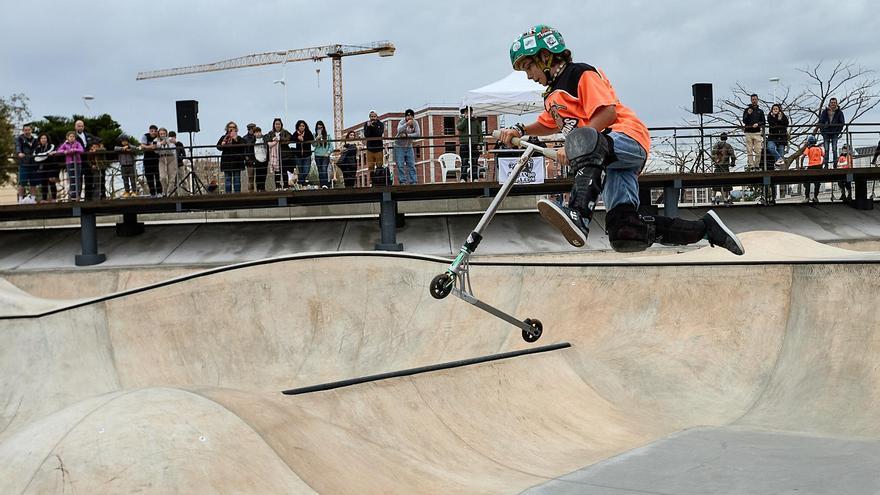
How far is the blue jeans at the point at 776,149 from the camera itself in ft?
66.5

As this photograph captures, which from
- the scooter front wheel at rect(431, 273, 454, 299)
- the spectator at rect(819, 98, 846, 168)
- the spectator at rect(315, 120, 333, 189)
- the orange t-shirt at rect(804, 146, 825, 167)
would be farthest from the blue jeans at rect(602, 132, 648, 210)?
the orange t-shirt at rect(804, 146, 825, 167)

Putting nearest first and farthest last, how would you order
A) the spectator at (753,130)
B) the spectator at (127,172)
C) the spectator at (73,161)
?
the spectator at (73,161) < the spectator at (127,172) < the spectator at (753,130)

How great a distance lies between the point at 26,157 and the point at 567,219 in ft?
52.9

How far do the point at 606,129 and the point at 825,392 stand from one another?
3.08 metres

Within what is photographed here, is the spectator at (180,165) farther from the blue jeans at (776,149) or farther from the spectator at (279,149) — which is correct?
the blue jeans at (776,149)

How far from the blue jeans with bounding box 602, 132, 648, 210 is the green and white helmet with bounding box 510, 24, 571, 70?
70 centimetres

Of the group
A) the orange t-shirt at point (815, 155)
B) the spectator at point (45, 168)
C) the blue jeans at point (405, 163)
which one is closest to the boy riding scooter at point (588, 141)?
the blue jeans at point (405, 163)

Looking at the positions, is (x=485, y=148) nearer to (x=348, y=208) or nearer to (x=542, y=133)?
(x=348, y=208)

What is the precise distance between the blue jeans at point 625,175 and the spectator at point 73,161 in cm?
1467

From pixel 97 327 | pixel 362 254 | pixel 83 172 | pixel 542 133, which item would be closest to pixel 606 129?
pixel 542 133

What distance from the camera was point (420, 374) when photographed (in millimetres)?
6566

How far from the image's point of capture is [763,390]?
714cm

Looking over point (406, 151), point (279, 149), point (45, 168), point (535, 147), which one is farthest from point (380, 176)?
point (535, 147)

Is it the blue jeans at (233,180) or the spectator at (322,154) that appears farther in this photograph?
the blue jeans at (233,180)
